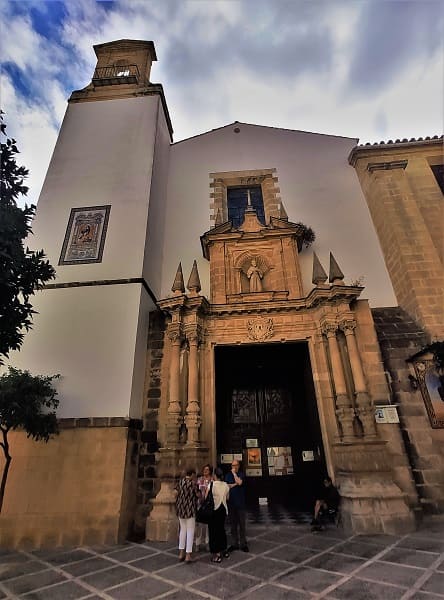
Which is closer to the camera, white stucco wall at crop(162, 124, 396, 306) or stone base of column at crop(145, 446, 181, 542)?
stone base of column at crop(145, 446, 181, 542)

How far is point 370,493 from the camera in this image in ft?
16.6

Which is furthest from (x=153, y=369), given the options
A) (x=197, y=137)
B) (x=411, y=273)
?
(x=197, y=137)

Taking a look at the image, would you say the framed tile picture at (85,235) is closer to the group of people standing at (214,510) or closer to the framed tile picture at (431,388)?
the group of people standing at (214,510)

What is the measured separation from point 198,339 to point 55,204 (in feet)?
19.5

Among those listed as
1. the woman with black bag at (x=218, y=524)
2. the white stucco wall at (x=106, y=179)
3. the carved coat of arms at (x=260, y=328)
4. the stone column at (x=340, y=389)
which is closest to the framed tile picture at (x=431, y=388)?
the stone column at (x=340, y=389)

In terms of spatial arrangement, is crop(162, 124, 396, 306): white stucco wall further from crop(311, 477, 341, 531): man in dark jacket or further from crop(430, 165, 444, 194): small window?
crop(311, 477, 341, 531): man in dark jacket

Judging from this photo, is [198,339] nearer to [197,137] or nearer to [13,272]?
[13,272]

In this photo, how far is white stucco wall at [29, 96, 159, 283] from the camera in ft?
25.1

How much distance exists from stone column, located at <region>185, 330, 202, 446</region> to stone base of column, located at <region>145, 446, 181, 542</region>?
35 centimetres

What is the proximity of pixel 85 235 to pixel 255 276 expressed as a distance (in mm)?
4627

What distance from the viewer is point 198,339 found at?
6.73 m

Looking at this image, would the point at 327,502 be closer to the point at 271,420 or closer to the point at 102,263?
the point at 271,420

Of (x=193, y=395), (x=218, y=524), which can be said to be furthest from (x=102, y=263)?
(x=218, y=524)

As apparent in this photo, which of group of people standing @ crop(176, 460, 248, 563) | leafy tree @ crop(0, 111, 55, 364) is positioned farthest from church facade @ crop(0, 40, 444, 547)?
leafy tree @ crop(0, 111, 55, 364)
